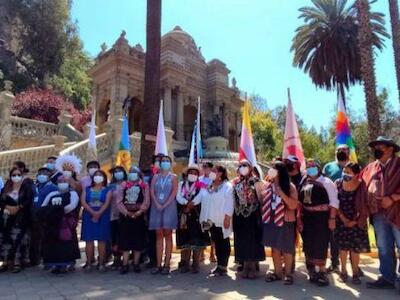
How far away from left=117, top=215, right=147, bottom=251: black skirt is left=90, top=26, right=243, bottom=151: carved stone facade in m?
19.0

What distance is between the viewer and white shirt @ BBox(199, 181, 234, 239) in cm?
611

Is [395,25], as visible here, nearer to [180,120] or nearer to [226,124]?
[180,120]

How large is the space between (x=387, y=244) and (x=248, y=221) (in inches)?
76.3

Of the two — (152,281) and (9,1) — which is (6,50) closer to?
(9,1)

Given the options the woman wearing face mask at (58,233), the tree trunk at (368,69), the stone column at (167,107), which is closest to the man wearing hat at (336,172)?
the woman wearing face mask at (58,233)

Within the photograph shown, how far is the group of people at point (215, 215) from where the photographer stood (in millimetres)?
5608

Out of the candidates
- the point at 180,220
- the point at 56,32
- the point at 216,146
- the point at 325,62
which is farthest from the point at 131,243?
the point at 56,32

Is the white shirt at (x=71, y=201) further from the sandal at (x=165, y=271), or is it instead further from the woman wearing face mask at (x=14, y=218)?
the sandal at (x=165, y=271)

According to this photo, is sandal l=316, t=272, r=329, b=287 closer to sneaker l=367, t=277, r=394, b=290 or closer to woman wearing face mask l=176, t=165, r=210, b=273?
sneaker l=367, t=277, r=394, b=290

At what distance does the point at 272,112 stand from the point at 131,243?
162ft

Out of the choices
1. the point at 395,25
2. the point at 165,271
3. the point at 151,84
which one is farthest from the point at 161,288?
the point at 395,25

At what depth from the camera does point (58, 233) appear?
6398 millimetres

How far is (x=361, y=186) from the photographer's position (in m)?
5.70

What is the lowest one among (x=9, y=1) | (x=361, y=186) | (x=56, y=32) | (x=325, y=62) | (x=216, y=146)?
(x=361, y=186)
